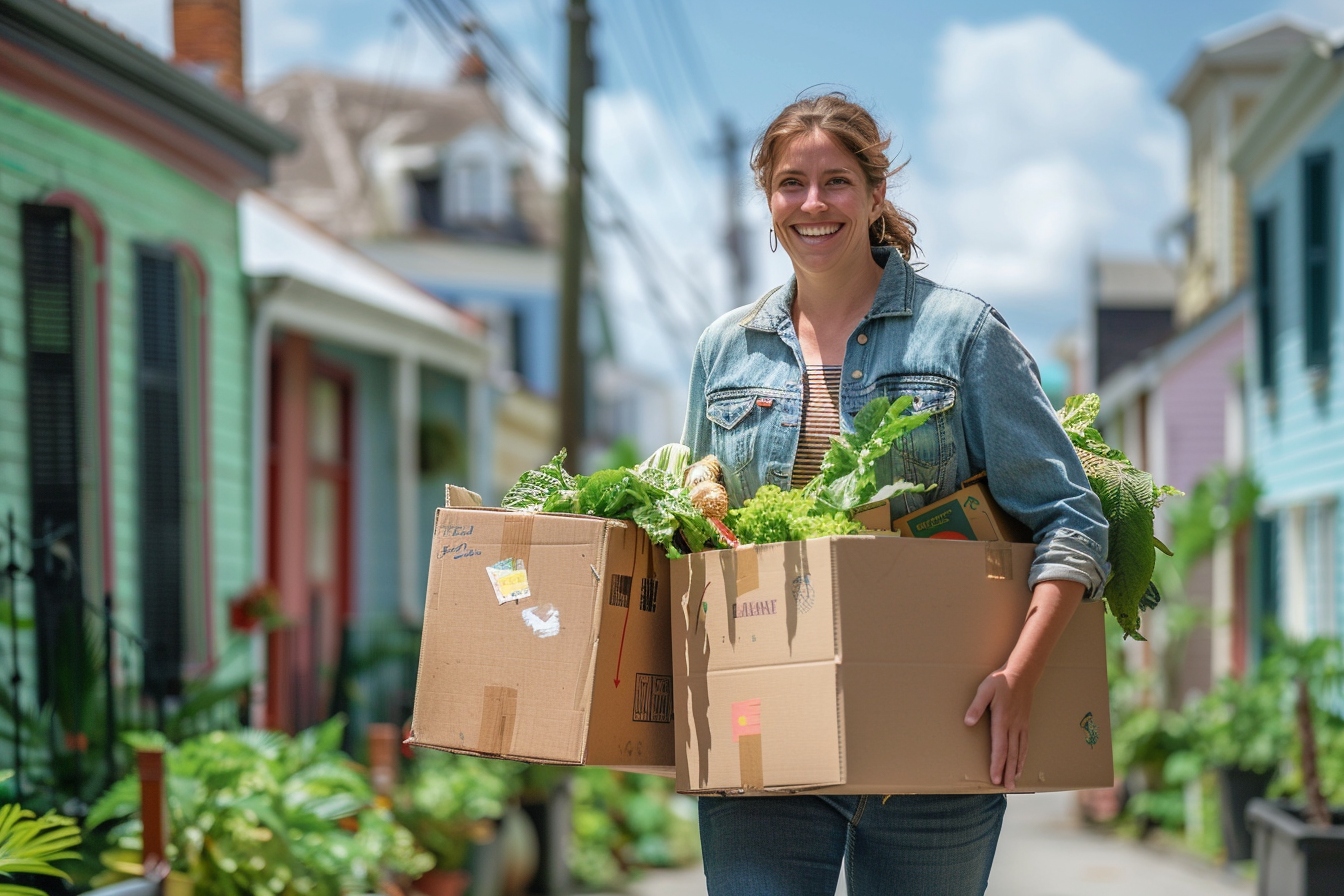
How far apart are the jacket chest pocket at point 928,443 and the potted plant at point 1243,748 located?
8315mm

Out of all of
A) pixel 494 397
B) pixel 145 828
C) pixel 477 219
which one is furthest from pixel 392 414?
Result: pixel 477 219

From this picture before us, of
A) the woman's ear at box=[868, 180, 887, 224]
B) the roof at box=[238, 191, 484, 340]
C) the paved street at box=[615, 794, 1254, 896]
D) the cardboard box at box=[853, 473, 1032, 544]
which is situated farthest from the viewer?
the paved street at box=[615, 794, 1254, 896]

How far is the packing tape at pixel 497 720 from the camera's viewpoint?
8.55ft

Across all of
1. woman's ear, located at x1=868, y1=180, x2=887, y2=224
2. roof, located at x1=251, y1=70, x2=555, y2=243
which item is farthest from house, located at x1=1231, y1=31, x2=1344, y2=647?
roof, located at x1=251, y1=70, x2=555, y2=243

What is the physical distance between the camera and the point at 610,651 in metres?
2.60

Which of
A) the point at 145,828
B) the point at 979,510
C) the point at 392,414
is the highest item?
the point at 392,414

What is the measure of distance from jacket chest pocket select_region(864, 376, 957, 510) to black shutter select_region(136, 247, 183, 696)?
17.3 feet

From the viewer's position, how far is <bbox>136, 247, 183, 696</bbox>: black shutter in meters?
7.26

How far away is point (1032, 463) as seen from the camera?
2.60m

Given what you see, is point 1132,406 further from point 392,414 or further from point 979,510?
point 979,510

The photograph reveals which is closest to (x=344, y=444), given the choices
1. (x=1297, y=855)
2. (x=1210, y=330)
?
(x=1297, y=855)

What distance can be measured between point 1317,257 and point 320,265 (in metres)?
6.91

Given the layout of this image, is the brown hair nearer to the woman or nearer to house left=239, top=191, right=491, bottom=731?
the woman

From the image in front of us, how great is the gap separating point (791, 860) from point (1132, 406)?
57.8ft
